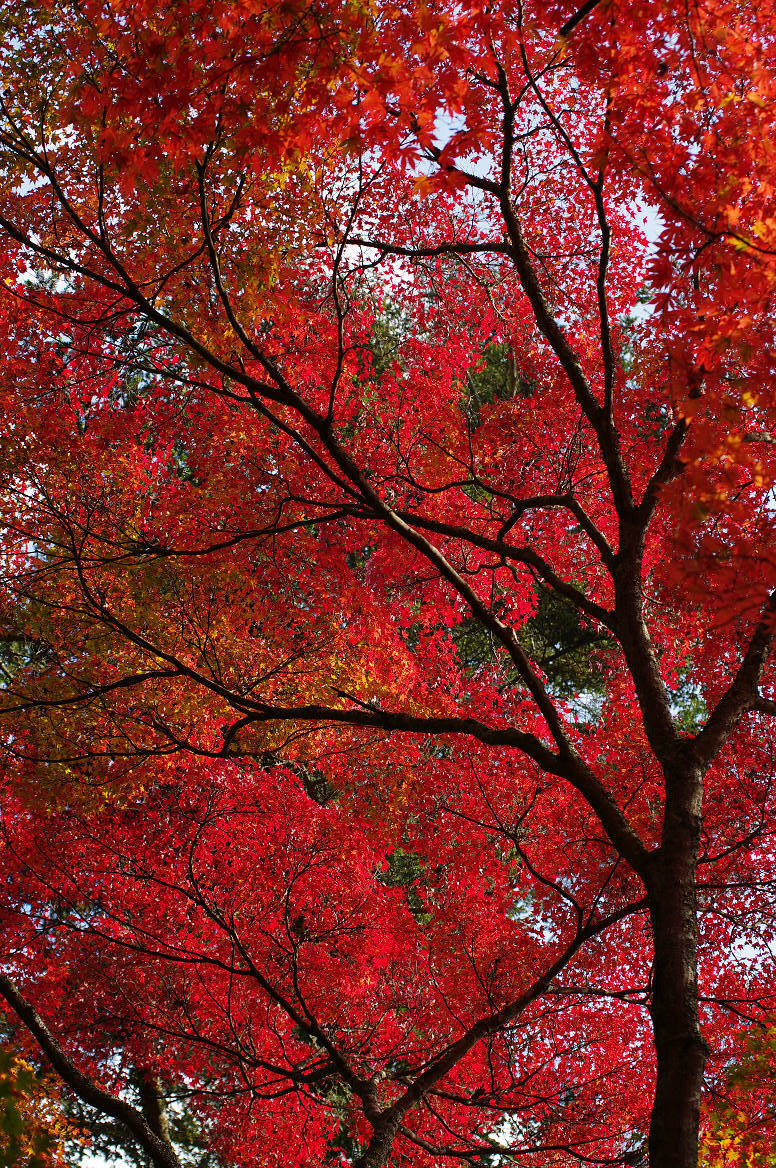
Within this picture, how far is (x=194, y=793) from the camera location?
1114 centimetres

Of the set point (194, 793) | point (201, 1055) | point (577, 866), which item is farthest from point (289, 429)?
point (201, 1055)

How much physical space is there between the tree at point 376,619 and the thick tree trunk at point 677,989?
19 mm

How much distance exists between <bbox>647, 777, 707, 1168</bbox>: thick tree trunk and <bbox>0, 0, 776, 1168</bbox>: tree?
0.06ft

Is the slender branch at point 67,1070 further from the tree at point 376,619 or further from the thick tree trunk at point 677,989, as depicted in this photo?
the thick tree trunk at point 677,989

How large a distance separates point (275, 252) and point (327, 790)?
10.5m

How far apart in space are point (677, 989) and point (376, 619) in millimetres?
8447

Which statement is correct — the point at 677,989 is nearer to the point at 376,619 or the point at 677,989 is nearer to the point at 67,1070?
the point at 67,1070

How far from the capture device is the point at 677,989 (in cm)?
412

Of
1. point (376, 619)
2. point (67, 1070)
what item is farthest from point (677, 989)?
point (376, 619)

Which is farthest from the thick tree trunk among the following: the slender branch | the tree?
the slender branch

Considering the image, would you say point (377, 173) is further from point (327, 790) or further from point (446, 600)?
point (327, 790)

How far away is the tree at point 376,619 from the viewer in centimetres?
435

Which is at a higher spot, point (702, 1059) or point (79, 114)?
point (79, 114)

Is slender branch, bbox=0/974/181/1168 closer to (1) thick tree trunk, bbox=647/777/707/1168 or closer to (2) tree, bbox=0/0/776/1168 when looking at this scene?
(2) tree, bbox=0/0/776/1168
